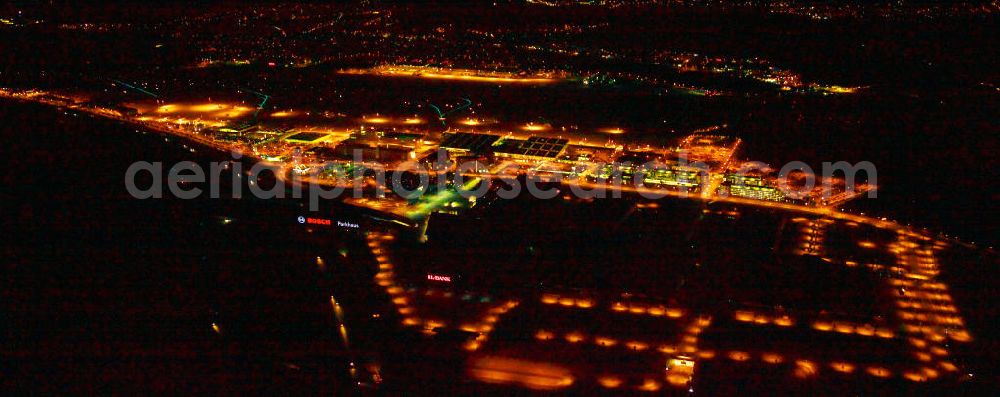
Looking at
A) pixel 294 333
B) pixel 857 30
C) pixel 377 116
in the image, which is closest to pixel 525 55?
pixel 377 116

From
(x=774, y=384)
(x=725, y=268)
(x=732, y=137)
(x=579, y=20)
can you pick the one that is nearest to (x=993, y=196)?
(x=732, y=137)

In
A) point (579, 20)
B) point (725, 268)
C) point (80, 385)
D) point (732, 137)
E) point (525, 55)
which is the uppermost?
point (579, 20)

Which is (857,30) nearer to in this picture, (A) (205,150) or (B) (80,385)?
(A) (205,150)

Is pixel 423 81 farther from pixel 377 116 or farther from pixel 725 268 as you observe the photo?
pixel 725 268

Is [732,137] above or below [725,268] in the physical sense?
above

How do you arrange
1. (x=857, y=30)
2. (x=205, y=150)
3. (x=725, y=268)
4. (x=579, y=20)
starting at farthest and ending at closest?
(x=579, y=20)
(x=857, y=30)
(x=205, y=150)
(x=725, y=268)

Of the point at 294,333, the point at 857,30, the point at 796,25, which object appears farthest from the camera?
the point at 796,25

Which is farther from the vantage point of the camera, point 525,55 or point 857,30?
point 525,55

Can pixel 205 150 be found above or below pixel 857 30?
below

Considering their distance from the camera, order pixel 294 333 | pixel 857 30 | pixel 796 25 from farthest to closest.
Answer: pixel 796 25, pixel 857 30, pixel 294 333
